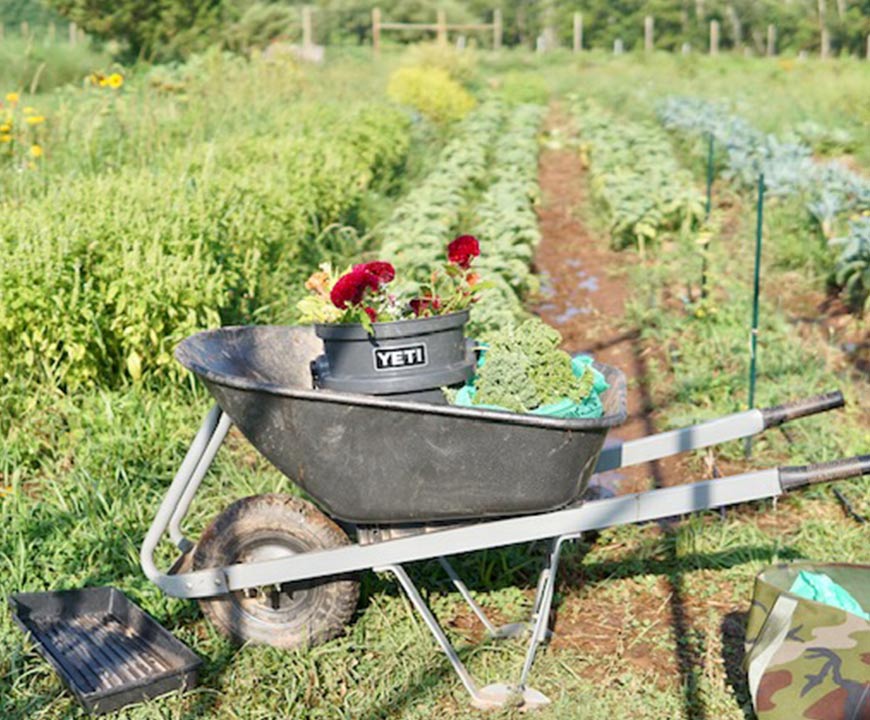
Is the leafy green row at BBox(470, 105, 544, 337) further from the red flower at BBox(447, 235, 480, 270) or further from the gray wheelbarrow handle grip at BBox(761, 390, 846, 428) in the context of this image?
the gray wheelbarrow handle grip at BBox(761, 390, 846, 428)

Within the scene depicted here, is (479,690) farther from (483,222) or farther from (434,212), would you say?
(483,222)

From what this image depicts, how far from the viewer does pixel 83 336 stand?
4754mm

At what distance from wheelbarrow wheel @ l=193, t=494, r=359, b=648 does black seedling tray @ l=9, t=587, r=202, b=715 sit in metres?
0.21

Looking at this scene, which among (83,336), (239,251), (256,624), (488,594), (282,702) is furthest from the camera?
(239,251)

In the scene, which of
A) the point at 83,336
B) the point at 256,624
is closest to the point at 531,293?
the point at 83,336

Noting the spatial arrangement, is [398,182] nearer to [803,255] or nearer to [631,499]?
[803,255]

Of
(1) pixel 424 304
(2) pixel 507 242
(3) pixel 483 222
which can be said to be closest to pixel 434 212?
(3) pixel 483 222

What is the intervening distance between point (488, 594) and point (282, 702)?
906 mm

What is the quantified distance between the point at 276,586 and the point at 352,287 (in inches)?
36.8

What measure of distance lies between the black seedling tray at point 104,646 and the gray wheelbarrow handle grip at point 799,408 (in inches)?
69.4

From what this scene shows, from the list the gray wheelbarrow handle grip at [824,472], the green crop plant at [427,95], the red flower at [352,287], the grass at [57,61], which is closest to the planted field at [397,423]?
the red flower at [352,287]

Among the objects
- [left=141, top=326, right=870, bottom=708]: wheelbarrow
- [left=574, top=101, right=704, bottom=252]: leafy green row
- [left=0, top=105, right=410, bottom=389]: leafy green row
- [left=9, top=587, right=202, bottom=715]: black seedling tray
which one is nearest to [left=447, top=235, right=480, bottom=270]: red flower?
[left=141, top=326, right=870, bottom=708]: wheelbarrow

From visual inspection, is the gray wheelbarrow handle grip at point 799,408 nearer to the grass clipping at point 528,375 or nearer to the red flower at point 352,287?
the grass clipping at point 528,375

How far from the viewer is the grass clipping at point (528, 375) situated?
329 cm
